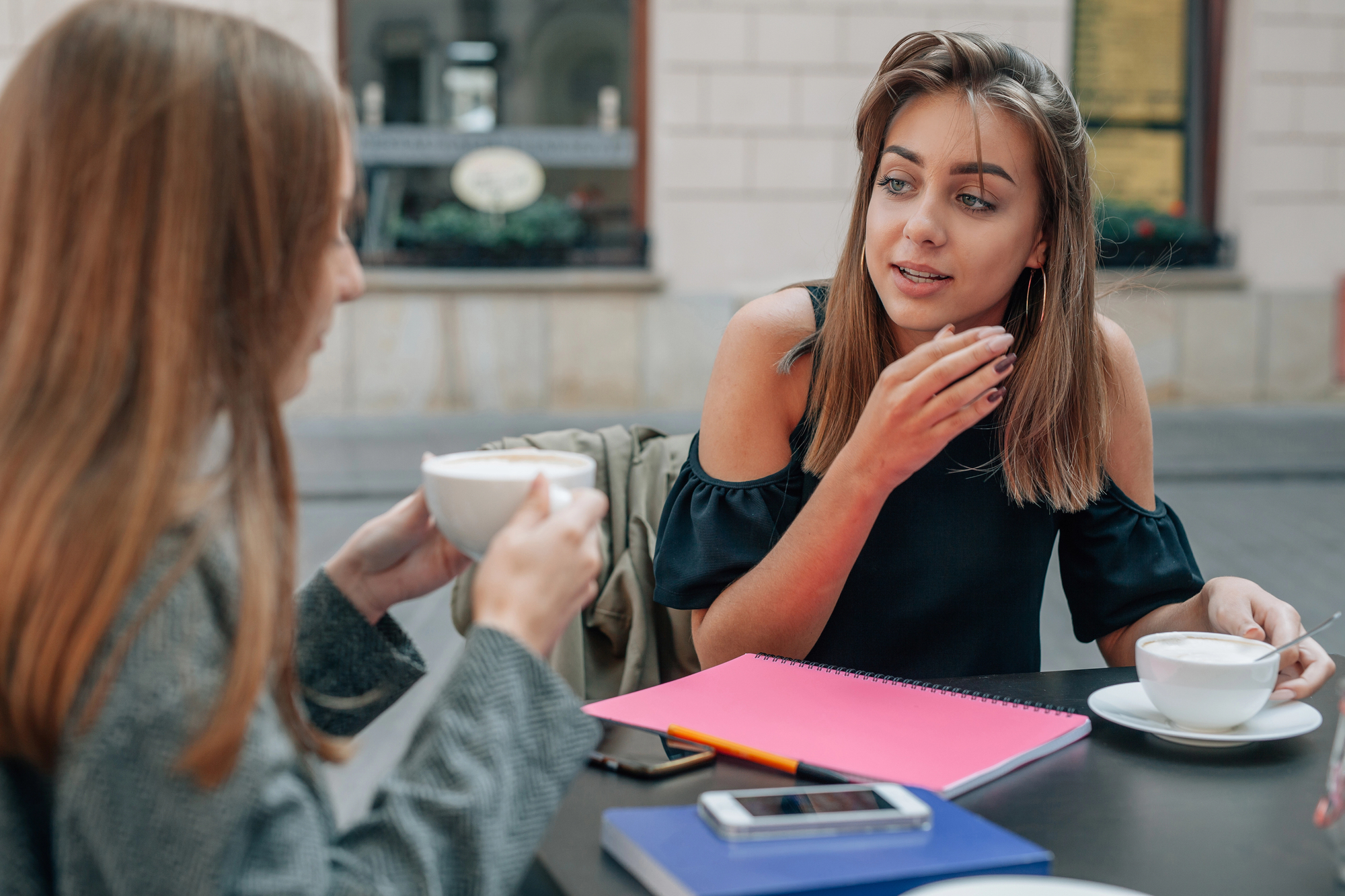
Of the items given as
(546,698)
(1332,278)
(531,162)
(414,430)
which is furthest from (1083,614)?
(1332,278)

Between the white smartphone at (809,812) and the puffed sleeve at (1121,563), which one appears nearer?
the white smartphone at (809,812)

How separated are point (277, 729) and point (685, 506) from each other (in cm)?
105

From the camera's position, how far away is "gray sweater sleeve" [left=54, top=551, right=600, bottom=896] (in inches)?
29.3

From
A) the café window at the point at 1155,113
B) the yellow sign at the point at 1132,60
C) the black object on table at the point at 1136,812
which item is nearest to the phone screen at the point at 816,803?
the black object on table at the point at 1136,812

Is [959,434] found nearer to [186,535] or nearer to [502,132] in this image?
[186,535]

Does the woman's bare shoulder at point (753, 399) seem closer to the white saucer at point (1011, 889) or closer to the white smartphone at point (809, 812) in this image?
the white smartphone at point (809, 812)

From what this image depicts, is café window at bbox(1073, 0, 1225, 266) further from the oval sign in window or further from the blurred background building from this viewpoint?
the oval sign in window

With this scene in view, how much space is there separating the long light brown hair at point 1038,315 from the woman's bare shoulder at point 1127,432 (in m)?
0.03

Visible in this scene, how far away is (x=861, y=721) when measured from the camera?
122 centimetres

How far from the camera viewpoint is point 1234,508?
19.6 ft

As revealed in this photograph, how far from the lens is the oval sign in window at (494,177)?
27.8 feet

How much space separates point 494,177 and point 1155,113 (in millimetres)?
4914

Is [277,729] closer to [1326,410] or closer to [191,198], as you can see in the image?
[191,198]

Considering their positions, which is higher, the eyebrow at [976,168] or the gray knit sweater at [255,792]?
the eyebrow at [976,168]
